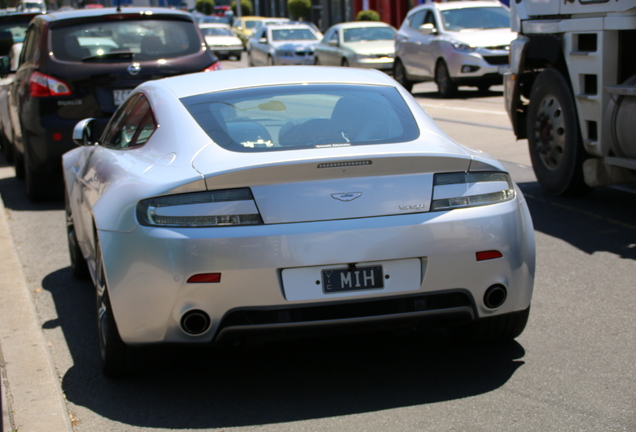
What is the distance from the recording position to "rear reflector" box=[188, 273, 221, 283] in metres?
4.00

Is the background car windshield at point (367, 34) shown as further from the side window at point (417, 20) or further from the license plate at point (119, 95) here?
the license plate at point (119, 95)

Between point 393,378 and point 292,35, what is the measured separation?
2773cm

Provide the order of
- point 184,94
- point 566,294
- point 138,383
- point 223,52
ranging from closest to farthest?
point 138,383
point 184,94
point 566,294
point 223,52

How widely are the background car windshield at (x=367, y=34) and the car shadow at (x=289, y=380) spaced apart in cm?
2114

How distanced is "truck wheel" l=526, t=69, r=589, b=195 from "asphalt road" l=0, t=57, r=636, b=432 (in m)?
2.28

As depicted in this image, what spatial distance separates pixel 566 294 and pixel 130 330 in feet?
9.01

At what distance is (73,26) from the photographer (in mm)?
9664

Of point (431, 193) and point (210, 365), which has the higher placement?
point (431, 193)

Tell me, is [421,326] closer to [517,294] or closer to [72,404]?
[517,294]

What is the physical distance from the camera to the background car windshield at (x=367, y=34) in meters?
25.6

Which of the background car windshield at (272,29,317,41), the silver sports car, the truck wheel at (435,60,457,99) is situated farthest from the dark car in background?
the background car windshield at (272,29,317,41)

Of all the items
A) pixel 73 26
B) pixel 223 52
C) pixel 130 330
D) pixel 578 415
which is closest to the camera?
pixel 578 415

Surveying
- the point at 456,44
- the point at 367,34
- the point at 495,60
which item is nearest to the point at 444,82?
the point at 456,44

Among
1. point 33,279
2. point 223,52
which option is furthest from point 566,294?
point 223,52
